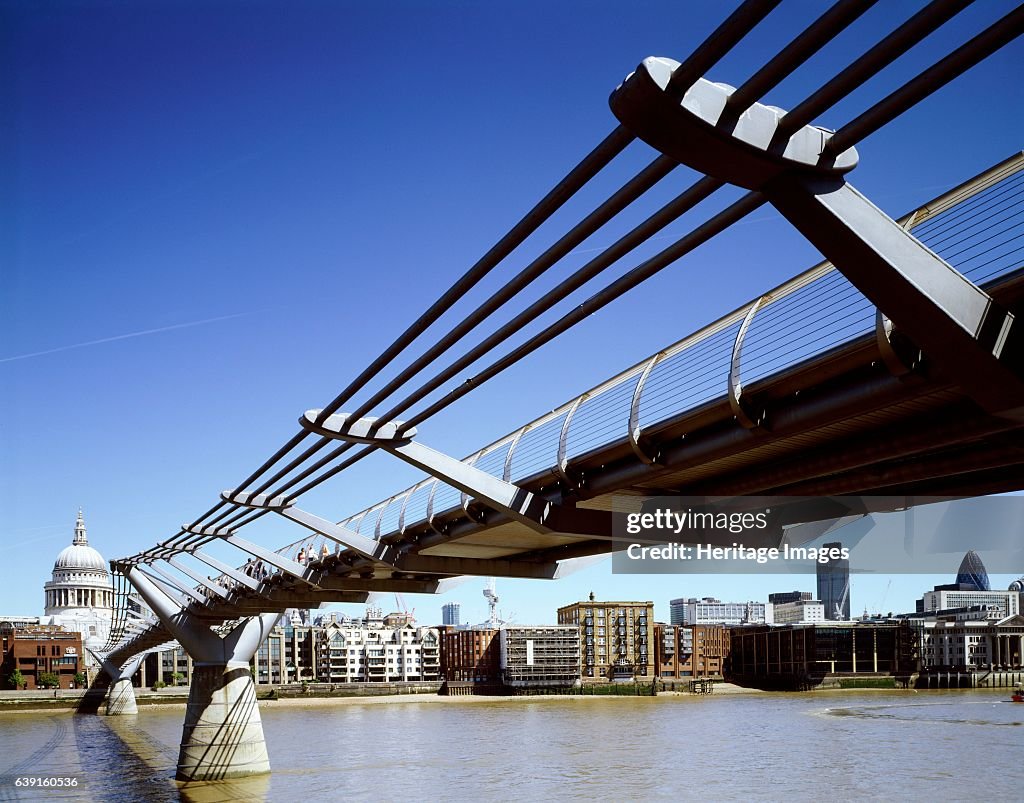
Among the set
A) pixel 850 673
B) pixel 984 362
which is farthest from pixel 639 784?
pixel 850 673

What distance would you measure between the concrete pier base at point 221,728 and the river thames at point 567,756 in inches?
33.2

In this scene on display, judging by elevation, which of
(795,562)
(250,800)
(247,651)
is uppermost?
(795,562)

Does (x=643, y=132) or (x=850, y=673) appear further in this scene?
(x=850, y=673)

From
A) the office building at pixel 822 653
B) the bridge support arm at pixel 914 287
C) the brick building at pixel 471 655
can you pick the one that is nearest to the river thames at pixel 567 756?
the bridge support arm at pixel 914 287

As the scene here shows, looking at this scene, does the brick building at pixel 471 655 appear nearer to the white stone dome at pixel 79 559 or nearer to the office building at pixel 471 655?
the office building at pixel 471 655

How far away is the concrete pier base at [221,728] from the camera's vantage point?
31.5m

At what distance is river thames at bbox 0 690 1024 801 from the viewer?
98.8ft

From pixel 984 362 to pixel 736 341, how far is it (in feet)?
10.4

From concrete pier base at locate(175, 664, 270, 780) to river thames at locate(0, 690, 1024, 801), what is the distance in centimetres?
84

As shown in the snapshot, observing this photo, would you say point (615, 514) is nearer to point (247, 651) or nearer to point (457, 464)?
point (457, 464)

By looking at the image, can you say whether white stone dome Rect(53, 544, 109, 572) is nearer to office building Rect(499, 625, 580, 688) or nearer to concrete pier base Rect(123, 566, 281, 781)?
office building Rect(499, 625, 580, 688)

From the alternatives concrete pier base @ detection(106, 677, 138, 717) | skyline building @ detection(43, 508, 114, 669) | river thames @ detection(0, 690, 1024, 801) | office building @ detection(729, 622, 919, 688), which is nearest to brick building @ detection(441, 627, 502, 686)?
office building @ detection(729, 622, 919, 688)

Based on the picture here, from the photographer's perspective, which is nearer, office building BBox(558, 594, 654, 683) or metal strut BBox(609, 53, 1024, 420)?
metal strut BBox(609, 53, 1024, 420)

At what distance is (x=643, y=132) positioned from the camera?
5105 mm
